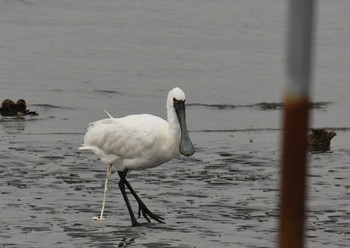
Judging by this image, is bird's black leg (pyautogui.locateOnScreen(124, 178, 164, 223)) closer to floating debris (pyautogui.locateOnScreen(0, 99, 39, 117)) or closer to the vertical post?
floating debris (pyautogui.locateOnScreen(0, 99, 39, 117))

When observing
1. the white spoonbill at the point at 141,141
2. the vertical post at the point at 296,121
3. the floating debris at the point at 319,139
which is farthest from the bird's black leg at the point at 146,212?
the vertical post at the point at 296,121

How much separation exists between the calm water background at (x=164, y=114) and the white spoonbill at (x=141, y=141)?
1.28ft

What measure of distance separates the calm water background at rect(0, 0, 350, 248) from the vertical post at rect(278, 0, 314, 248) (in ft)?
20.2

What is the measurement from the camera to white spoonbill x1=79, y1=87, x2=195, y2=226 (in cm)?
996

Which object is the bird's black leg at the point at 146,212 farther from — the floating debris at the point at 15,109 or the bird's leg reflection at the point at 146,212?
the floating debris at the point at 15,109

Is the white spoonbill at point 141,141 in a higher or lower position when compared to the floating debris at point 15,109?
lower

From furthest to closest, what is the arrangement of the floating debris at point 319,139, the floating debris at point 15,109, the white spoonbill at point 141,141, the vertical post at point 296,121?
the floating debris at point 15,109
the floating debris at point 319,139
the white spoonbill at point 141,141
the vertical post at point 296,121

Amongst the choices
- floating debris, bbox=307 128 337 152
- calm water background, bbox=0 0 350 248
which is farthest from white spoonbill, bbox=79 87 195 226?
floating debris, bbox=307 128 337 152

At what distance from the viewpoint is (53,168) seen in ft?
39.5

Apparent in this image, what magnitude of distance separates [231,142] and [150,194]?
148 inches

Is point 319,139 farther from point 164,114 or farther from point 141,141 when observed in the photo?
point 141,141

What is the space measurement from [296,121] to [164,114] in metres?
14.5

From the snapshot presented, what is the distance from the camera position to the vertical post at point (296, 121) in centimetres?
228

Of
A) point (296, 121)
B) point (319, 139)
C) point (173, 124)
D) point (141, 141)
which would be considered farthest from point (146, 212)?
point (296, 121)
